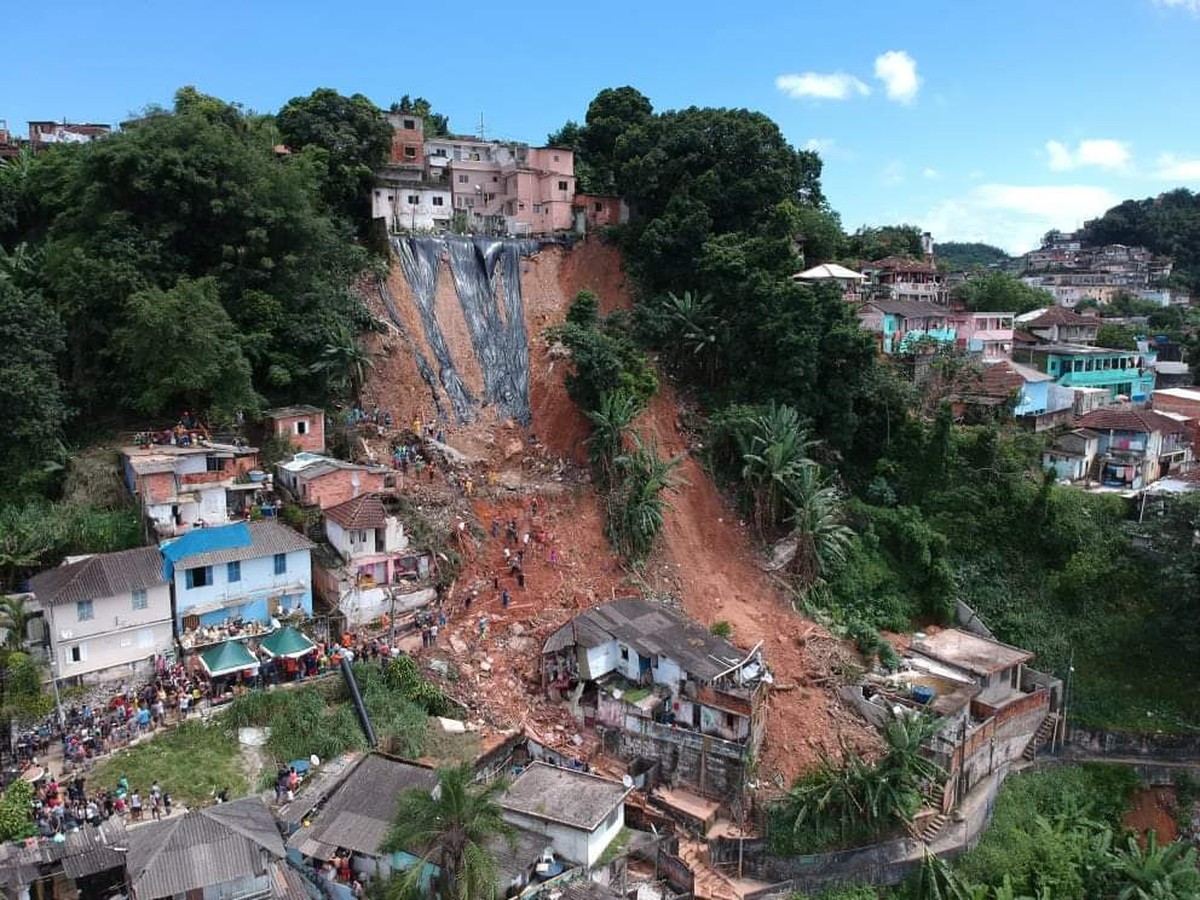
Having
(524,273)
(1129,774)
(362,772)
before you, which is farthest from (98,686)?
(1129,774)

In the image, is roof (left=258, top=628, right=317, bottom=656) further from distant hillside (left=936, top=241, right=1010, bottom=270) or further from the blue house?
distant hillside (left=936, top=241, right=1010, bottom=270)

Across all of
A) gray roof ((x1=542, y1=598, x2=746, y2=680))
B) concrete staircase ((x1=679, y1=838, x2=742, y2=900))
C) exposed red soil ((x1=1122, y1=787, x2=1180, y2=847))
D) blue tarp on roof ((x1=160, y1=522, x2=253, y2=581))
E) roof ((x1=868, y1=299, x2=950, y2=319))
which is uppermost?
roof ((x1=868, y1=299, x2=950, y2=319))

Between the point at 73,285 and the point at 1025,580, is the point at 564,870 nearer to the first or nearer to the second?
the point at 1025,580

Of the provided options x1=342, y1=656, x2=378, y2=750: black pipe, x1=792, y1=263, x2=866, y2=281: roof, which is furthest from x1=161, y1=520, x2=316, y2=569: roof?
x1=792, y1=263, x2=866, y2=281: roof

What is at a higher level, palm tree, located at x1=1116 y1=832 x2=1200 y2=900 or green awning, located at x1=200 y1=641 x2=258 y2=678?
green awning, located at x1=200 y1=641 x2=258 y2=678

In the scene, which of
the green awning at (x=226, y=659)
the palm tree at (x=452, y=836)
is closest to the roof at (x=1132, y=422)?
the palm tree at (x=452, y=836)

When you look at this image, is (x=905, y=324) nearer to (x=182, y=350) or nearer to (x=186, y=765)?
(x=182, y=350)

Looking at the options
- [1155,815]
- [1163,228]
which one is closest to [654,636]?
[1155,815]
